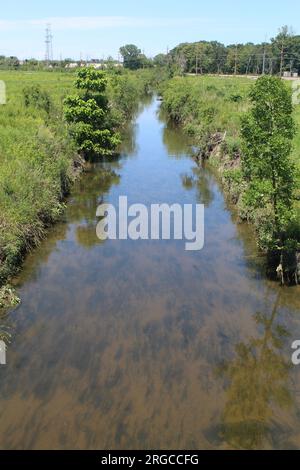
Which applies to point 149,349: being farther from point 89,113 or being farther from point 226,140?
point 89,113

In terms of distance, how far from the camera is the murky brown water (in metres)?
9.66

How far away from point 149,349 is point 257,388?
3.03m

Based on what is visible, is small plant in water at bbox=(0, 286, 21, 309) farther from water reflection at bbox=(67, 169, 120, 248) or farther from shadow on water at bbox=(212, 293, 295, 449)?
shadow on water at bbox=(212, 293, 295, 449)

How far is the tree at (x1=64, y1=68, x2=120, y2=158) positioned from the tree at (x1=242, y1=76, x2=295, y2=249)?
15.8 m

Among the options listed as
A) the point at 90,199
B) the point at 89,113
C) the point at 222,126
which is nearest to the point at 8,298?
the point at 90,199

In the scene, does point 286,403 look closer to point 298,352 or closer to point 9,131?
point 298,352

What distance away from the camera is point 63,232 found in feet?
65.5

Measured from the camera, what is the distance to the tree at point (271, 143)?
14.0 metres

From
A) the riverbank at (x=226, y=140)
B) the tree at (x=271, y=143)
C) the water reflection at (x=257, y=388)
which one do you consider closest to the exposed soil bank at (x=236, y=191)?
the riverbank at (x=226, y=140)

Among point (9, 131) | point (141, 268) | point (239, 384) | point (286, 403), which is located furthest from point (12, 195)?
point (286, 403)

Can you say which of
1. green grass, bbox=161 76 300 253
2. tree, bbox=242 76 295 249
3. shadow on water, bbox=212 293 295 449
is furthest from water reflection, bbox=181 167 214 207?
shadow on water, bbox=212 293 295 449

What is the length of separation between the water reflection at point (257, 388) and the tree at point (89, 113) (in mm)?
19174
